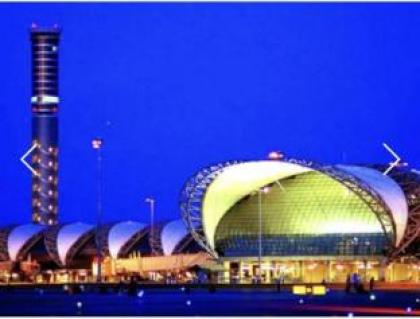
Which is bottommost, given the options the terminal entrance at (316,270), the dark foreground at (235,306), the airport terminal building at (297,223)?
the dark foreground at (235,306)

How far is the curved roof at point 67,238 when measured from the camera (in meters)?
175

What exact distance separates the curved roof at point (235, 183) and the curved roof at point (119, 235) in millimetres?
29446

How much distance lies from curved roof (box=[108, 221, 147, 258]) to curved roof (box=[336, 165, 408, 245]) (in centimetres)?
4585

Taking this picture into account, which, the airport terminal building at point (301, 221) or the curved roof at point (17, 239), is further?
the curved roof at point (17, 239)

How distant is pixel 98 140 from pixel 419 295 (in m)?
52.9

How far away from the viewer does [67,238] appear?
573ft

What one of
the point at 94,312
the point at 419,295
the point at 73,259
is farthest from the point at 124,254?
the point at 94,312

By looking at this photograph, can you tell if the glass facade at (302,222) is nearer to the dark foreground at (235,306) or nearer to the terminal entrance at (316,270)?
the terminal entrance at (316,270)

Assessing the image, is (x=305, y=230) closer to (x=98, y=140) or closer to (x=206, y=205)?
(x=206, y=205)

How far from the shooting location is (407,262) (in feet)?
429

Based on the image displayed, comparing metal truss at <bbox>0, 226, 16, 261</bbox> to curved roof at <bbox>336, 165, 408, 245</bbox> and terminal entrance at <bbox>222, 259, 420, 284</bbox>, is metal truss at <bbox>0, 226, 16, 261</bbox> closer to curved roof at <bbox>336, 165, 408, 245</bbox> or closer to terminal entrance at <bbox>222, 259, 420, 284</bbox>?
terminal entrance at <bbox>222, 259, 420, 284</bbox>

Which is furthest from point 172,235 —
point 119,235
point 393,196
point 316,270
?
point 393,196

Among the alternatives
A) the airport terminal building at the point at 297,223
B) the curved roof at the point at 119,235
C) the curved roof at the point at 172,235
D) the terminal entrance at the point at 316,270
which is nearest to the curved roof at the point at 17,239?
the curved roof at the point at 119,235

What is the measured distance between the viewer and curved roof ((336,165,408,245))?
12631 cm
